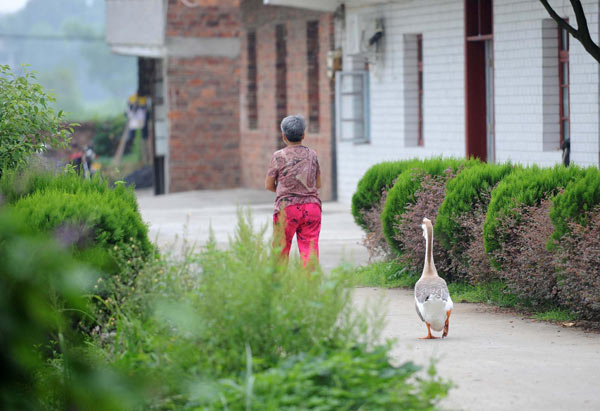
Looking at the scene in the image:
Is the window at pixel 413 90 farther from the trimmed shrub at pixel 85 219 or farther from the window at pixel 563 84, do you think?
the trimmed shrub at pixel 85 219

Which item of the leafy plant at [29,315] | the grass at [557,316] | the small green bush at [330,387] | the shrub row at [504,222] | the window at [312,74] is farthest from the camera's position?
the window at [312,74]

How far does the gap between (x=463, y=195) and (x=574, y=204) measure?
1.67 metres

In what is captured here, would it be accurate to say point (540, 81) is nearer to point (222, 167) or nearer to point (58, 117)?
point (58, 117)

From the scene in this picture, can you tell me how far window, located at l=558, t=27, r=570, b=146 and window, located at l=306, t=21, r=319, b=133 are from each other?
28.5 ft

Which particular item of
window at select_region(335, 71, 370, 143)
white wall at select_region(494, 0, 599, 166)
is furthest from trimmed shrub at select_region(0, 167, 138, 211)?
window at select_region(335, 71, 370, 143)

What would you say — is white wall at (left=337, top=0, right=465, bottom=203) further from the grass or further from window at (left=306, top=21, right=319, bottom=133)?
the grass

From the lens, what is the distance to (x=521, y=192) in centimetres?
895

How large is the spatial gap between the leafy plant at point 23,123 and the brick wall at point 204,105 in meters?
18.1

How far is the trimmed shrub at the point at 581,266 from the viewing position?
790 centimetres

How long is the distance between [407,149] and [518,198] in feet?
33.7

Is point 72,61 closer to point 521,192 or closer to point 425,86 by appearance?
point 425,86

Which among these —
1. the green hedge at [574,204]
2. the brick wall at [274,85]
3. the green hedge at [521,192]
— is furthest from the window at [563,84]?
the brick wall at [274,85]

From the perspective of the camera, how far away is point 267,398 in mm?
4238

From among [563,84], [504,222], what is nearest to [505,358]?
[504,222]
